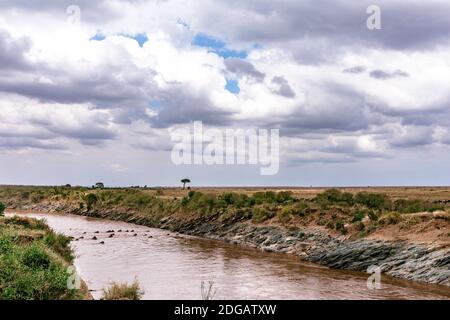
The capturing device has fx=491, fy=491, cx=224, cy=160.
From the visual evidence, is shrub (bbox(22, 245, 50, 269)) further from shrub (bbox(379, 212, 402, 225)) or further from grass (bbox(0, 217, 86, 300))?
shrub (bbox(379, 212, 402, 225))

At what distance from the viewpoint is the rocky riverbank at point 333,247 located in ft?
103

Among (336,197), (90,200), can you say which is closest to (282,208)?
(336,197)

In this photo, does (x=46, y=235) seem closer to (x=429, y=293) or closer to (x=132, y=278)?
(x=132, y=278)

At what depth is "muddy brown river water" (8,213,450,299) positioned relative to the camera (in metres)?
26.9

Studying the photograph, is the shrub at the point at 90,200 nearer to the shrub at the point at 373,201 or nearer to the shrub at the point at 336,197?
the shrub at the point at 336,197

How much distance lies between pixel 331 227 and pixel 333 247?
15.2 ft

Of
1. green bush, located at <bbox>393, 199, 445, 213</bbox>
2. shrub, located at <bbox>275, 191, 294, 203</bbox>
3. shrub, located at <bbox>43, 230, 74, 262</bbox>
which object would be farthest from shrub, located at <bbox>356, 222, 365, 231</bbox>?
shrub, located at <bbox>43, 230, 74, 262</bbox>

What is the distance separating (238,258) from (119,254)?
10.3m

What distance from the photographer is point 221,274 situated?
32594 millimetres

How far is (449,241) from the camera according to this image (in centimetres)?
3262
